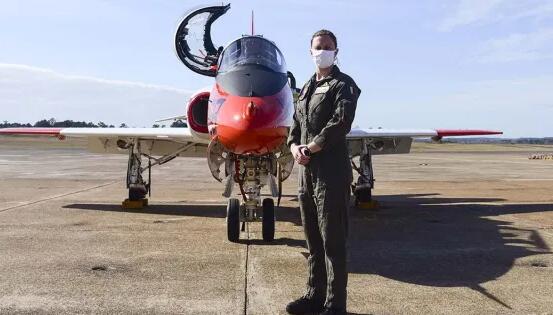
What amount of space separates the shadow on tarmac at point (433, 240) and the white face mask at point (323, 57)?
2483 mm

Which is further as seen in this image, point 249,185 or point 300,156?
point 249,185

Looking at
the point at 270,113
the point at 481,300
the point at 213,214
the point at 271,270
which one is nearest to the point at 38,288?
the point at 271,270

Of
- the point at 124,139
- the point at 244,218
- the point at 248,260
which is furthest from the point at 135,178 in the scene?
the point at 248,260

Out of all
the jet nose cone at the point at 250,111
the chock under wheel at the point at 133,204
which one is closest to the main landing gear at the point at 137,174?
the chock under wheel at the point at 133,204

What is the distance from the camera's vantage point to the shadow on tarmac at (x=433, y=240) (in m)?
6.15

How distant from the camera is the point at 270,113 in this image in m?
7.06

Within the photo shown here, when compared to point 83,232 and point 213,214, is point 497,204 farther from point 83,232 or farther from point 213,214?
point 83,232

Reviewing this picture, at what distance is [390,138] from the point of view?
13.9 metres

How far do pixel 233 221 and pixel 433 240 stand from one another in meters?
2.97

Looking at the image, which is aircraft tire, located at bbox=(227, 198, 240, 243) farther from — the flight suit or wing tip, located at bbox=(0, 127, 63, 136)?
wing tip, located at bbox=(0, 127, 63, 136)

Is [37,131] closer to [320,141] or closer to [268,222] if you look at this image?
[268,222]

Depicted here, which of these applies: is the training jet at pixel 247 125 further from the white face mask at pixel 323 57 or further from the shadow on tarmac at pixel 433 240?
the white face mask at pixel 323 57

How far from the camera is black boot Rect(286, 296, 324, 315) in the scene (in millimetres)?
4625

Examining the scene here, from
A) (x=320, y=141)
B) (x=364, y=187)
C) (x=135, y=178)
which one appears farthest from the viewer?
(x=364, y=187)
